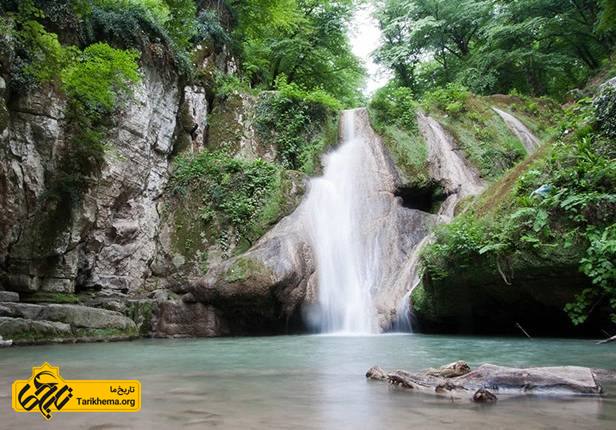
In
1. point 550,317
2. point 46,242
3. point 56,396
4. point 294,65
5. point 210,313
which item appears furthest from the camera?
point 294,65

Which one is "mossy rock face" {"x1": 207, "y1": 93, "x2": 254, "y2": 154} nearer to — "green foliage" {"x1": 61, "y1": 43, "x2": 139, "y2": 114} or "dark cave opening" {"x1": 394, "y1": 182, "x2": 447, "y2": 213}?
"green foliage" {"x1": 61, "y1": 43, "x2": 139, "y2": 114}

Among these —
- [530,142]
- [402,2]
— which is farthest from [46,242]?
[402,2]

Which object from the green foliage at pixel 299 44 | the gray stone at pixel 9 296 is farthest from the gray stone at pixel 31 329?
the green foliage at pixel 299 44

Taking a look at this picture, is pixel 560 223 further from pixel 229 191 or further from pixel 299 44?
pixel 299 44

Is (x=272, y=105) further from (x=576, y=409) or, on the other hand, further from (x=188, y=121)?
(x=576, y=409)

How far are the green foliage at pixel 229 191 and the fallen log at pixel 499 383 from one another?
33.4 ft

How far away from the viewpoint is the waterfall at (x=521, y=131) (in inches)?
677

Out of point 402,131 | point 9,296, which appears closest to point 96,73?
point 9,296

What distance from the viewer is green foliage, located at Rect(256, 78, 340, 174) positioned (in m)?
17.4

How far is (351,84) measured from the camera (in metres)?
24.9

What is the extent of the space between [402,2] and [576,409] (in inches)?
1031

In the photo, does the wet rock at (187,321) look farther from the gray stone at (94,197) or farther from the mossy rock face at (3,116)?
the mossy rock face at (3,116)

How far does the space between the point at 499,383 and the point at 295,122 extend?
1460cm

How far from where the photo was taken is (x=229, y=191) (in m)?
14.6
